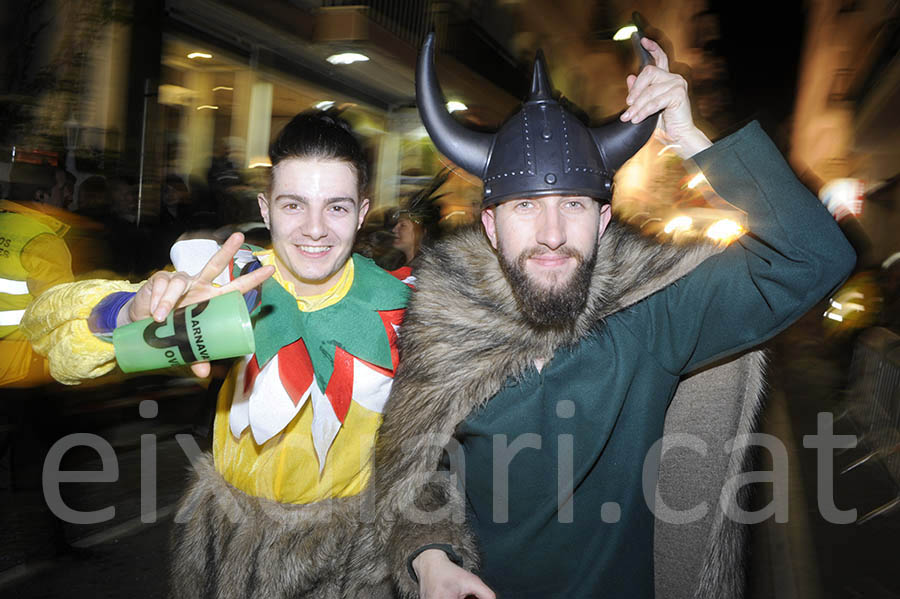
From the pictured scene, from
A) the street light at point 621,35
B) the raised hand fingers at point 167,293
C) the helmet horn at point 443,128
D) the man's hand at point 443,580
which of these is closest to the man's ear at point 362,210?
the helmet horn at point 443,128

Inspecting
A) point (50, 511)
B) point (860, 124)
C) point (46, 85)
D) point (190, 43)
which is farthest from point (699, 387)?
point (860, 124)

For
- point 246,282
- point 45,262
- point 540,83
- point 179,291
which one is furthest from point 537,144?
point 45,262

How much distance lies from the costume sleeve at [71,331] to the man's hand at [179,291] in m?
0.14

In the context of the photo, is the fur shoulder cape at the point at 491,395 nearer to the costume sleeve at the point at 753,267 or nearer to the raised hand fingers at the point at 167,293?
the costume sleeve at the point at 753,267

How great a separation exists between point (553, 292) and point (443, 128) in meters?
0.66

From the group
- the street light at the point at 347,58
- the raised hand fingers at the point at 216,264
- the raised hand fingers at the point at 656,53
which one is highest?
the street light at the point at 347,58

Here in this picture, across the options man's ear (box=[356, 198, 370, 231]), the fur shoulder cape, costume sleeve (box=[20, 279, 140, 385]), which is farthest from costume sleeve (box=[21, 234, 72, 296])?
the fur shoulder cape

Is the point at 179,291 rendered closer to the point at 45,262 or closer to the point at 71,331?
the point at 71,331

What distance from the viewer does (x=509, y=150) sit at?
2.46 metres

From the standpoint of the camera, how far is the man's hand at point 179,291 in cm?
204

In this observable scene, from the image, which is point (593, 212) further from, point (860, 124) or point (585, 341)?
point (860, 124)

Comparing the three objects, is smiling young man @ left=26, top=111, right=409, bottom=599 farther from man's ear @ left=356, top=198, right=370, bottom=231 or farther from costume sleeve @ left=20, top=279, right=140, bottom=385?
costume sleeve @ left=20, top=279, right=140, bottom=385

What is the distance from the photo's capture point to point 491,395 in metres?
2.47

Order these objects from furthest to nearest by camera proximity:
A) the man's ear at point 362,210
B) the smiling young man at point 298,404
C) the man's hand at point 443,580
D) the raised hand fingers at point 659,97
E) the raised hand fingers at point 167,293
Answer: the man's ear at point 362,210 < the smiling young man at point 298,404 < the raised hand fingers at point 659,97 < the man's hand at point 443,580 < the raised hand fingers at point 167,293
